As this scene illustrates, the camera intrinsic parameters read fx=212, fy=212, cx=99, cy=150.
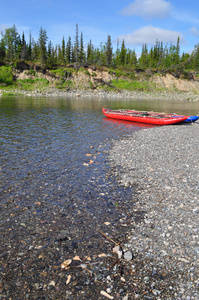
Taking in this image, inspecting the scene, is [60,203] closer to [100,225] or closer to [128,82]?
[100,225]

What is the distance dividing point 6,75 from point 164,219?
3712 inches

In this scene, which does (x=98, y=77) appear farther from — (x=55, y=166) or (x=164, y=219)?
(x=164, y=219)

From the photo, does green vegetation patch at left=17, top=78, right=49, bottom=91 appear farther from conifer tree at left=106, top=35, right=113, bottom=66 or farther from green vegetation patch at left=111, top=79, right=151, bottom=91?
conifer tree at left=106, top=35, right=113, bottom=66

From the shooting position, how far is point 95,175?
12758mm

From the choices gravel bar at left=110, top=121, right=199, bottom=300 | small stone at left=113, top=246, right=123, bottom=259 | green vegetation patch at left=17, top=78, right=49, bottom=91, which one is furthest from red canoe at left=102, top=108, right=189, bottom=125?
green vegetation patch at left=17, top=78, right=49, bottom=91

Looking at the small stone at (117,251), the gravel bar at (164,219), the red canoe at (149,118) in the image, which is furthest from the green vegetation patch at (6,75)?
the small stone at (117,251)

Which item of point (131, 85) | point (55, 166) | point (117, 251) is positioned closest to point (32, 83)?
point (131, 85)

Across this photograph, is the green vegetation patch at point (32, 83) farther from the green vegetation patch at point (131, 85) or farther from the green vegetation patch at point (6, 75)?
the green vegetation patch at point (131, 85)

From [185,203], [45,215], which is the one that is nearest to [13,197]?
[45,215]

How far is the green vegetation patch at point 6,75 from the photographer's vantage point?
8431 centimetres

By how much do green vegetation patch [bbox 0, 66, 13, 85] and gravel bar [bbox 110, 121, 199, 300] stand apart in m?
82.9

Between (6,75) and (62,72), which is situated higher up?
(62,72)

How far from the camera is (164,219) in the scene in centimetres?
809

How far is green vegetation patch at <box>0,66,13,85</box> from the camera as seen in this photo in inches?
3319
